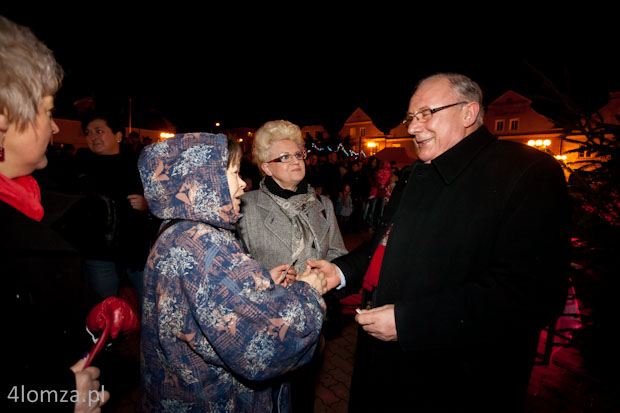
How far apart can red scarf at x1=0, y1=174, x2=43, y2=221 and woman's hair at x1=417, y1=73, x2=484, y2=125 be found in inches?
87.9

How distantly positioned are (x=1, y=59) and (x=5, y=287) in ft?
2.62

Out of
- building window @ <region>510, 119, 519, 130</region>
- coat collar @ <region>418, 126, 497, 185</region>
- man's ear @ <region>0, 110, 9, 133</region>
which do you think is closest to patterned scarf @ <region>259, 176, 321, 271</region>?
coat collar @ <region>418, 126, 497, 185</region>

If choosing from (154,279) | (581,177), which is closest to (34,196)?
(154,279)

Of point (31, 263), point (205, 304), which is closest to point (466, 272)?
point (205, 304)

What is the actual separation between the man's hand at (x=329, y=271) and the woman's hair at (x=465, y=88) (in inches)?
54.0

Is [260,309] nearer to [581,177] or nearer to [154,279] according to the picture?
[154,279]

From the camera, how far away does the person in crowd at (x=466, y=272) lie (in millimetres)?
1438

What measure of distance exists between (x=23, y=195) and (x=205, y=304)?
0.84 meters

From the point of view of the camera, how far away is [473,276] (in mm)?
1588

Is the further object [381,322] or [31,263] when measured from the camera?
[381,322]

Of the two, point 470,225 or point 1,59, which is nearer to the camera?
point 1,59

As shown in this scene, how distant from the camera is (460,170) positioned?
168cm

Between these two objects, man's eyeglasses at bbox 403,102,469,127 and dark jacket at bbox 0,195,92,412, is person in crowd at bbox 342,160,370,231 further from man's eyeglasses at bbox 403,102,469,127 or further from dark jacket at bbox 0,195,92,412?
dark jacket at bbox 0,195,92,412

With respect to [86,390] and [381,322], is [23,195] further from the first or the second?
[381,322]
